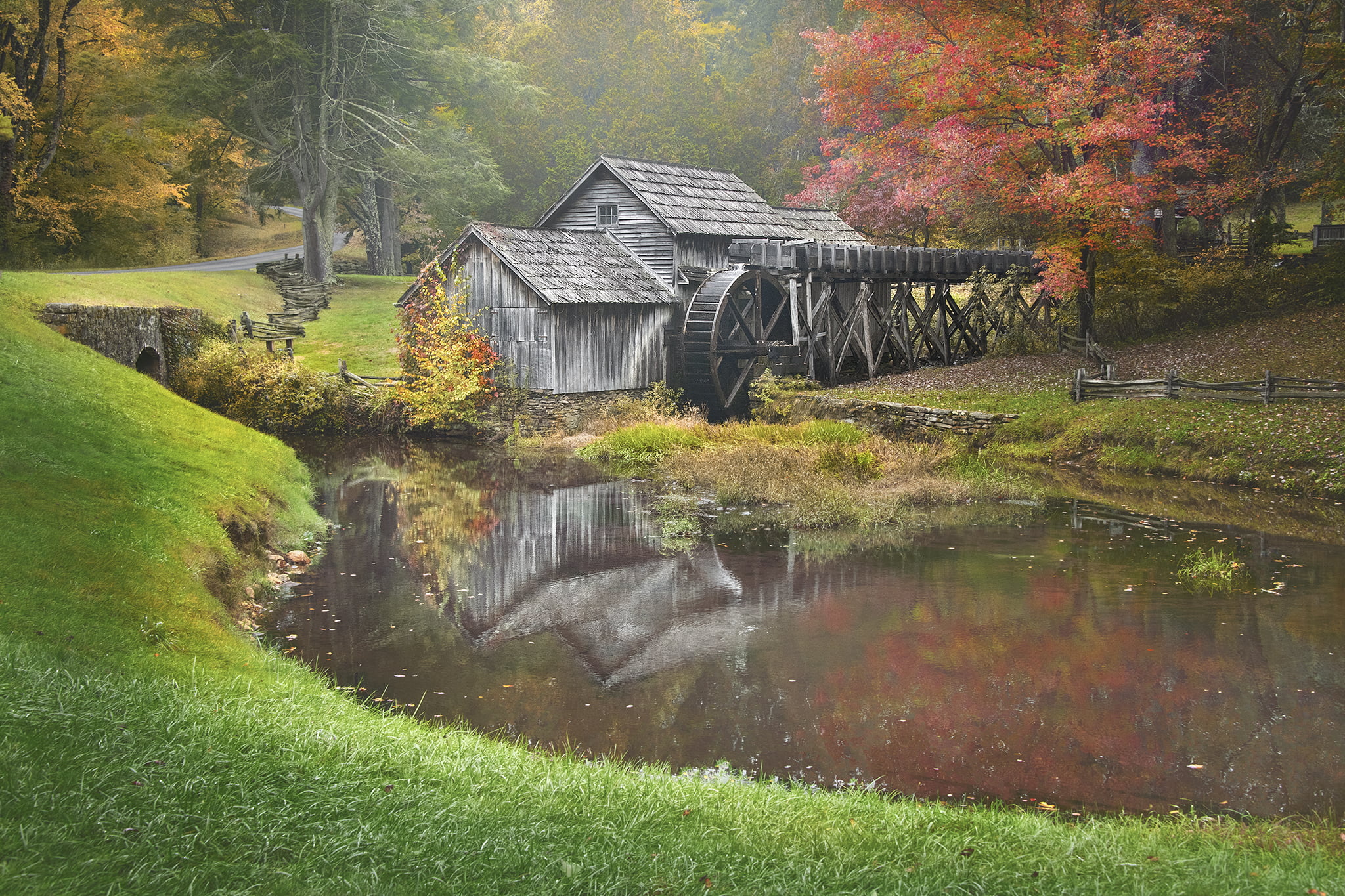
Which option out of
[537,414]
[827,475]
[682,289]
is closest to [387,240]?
[682,289]

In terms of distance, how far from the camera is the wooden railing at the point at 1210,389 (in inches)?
688

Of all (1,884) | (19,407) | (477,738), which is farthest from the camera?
(19,407)

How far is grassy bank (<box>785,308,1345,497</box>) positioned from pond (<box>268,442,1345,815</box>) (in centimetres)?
145

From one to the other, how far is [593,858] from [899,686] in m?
4.29

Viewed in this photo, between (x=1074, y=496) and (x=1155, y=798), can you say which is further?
(x=1074, y=496)

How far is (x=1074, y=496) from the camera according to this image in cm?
1623

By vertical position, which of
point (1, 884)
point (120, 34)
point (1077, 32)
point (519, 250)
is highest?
point (120, 34)

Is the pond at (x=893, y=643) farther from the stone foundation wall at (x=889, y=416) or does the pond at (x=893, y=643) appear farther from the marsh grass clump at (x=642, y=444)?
the stone foundation wall at (x=889, y=416)

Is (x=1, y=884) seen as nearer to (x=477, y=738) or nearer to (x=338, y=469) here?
(x=477, y=738)

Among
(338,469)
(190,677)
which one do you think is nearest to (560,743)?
(190,677)

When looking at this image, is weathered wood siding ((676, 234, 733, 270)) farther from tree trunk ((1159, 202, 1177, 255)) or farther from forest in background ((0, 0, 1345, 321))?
tree trunk ((1159, 202, 1177, 255))

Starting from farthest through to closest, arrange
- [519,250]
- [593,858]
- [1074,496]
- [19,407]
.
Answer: [519,250] < [1074,496] < [19,407] < [593,858]

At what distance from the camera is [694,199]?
28016 millimetres

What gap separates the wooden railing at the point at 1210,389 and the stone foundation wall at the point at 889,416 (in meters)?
1.59
